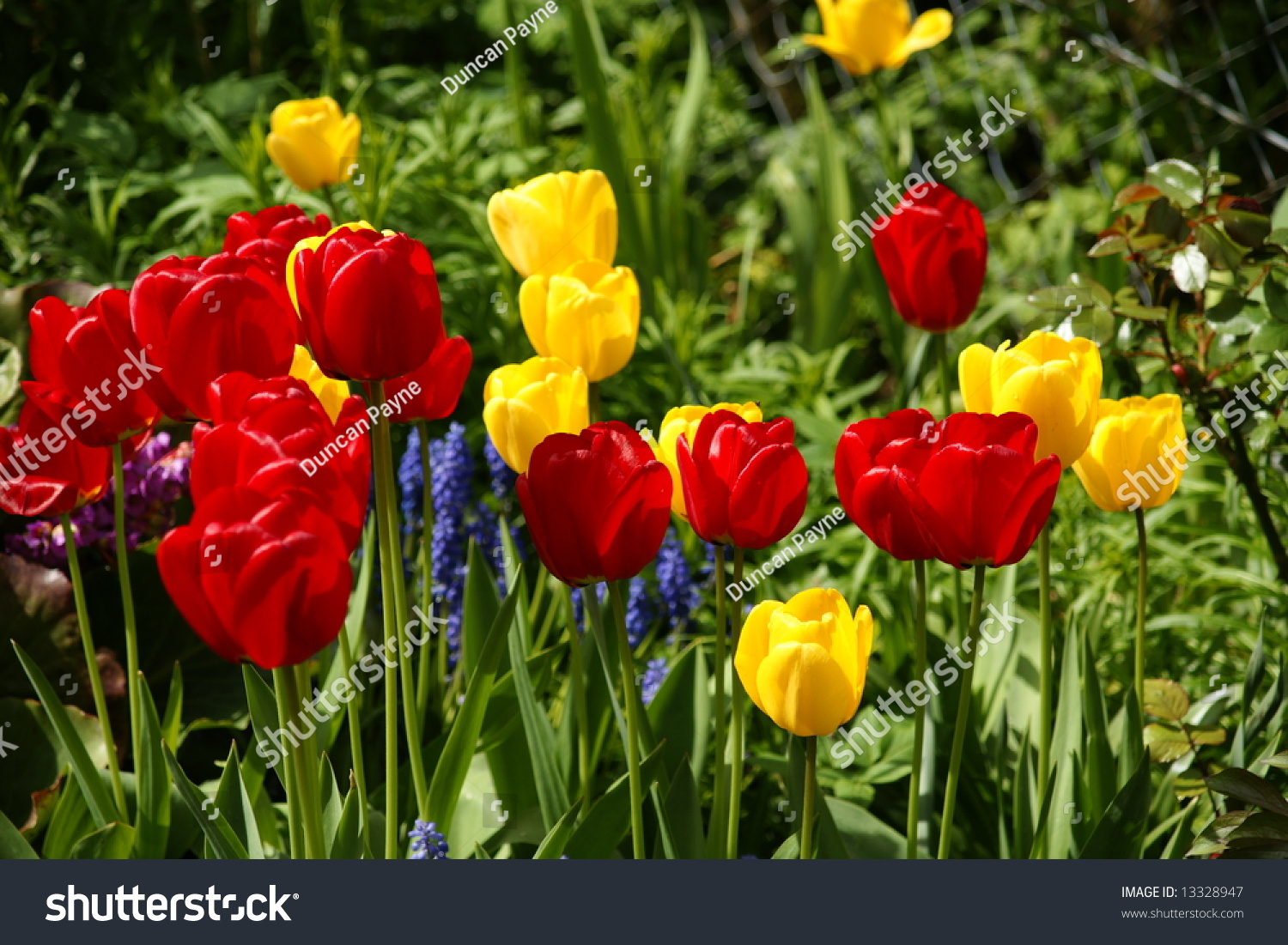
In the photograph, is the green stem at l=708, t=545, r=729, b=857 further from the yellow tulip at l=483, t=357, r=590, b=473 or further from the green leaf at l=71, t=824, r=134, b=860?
the green leaf at l=71, t=824, r=134, b=860

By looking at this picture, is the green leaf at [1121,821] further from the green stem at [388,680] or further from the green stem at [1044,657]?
the green stem at [388,680]

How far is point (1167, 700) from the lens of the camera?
144 cm

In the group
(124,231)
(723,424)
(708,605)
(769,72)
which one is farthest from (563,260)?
(769,72)

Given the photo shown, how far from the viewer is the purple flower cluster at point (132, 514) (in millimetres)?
1667

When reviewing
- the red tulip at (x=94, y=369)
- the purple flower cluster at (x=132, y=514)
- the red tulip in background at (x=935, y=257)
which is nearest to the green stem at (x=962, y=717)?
the red tulip in background at (x=935, y=257)

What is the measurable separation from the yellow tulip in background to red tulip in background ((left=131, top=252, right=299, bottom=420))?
324 mm

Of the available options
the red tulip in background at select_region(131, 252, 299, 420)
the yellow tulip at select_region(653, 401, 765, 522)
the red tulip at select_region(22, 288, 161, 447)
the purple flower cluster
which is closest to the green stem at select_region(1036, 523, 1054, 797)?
the yellow tulip at select_region(653, 401, 765, 522)

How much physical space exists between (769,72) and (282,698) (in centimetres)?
392

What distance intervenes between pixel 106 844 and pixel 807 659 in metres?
0.74

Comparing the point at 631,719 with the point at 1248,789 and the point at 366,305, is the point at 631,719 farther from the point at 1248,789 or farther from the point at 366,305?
the point at 1248,789

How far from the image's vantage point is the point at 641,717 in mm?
1335

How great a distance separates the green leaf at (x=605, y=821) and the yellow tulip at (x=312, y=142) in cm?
116

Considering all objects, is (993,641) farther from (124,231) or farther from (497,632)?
(124,231)

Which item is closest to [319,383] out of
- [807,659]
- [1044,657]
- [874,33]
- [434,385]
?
[434,385]
